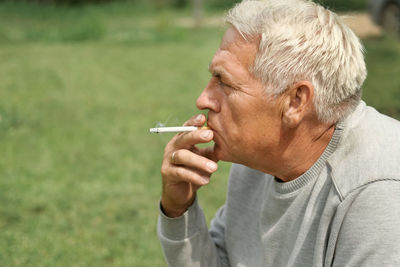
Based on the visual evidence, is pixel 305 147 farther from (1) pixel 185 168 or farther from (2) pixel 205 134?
(1) pixel 185 168

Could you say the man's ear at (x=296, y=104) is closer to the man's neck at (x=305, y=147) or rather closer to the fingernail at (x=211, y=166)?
the man's neck at (x=305, y=147)

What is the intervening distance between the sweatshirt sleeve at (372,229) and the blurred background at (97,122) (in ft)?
2.14

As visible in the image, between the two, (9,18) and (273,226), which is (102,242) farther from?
(9,18)

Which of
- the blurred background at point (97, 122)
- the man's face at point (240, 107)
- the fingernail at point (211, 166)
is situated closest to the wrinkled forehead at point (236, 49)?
the man's face at point (240, 107)

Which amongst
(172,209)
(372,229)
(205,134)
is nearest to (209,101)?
(205,134)

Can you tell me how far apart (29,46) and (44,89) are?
2963mm

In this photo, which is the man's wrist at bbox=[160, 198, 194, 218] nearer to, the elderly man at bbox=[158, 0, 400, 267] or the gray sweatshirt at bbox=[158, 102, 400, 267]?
the gray sweatshirt at bbox=[158, 102, 400, 267]

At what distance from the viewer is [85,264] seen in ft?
11.0

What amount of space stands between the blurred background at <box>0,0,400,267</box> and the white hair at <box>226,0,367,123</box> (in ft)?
0.69

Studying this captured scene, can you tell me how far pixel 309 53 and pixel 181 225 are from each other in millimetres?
838

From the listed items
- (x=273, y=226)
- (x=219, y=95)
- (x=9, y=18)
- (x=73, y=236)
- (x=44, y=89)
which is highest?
(x=219, y=95)

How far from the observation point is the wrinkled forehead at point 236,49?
1.64 m

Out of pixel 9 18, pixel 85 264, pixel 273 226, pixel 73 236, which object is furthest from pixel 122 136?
pixel 9 18

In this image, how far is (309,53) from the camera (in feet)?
5.13
